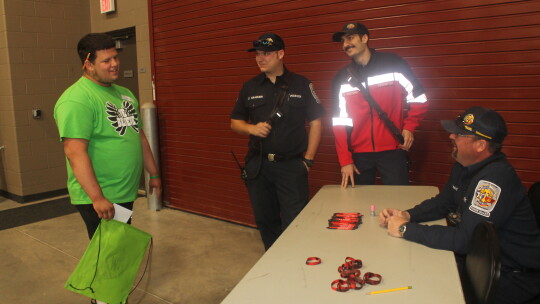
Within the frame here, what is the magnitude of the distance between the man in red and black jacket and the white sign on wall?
4.07 meters

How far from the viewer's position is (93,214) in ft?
7.86

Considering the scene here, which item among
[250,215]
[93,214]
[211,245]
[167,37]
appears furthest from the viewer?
[167,37]

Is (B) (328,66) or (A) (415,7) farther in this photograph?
(B) (328,66)

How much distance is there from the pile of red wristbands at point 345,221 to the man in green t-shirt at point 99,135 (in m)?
1.19

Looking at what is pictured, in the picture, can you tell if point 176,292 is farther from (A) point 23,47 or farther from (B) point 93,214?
(A) point 23,47

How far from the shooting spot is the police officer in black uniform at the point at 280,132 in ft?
9.65

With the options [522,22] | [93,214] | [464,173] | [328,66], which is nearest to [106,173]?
[93,214]

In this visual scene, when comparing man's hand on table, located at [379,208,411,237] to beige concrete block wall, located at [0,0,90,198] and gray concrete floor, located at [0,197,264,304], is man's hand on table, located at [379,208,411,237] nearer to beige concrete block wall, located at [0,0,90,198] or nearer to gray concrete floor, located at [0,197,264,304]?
gray concrete floor, located at [0,197,264,304]

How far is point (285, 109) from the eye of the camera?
116 inches

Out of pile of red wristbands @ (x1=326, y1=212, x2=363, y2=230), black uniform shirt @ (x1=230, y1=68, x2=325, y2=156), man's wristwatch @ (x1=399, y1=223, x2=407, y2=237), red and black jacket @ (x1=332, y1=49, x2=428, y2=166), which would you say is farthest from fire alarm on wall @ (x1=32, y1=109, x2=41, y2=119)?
man's wristwatch @ (x1=399, y1=223, x2=407, y2=237)

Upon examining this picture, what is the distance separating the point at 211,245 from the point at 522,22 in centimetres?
326

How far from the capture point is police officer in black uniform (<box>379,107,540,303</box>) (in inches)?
66.7

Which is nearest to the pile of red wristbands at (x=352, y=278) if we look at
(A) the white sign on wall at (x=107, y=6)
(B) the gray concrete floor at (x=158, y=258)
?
(B) the gray concrete floor at (x=158, y=258)

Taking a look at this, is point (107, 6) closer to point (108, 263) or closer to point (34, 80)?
point (34, 80)
